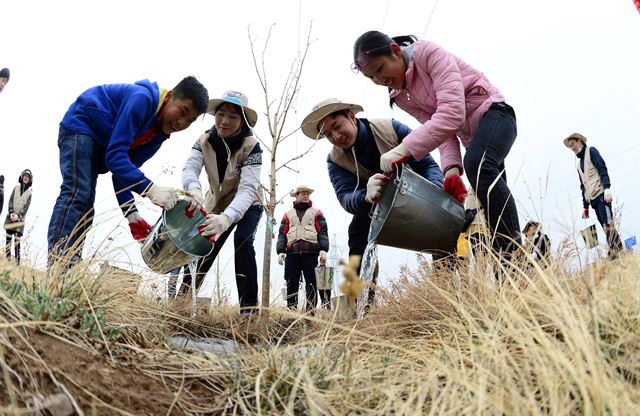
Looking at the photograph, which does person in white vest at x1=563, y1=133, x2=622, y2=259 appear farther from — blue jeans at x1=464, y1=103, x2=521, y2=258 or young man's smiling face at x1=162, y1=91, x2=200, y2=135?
young man's smiling face at x1=162, y1=91, x2=200, y2=135

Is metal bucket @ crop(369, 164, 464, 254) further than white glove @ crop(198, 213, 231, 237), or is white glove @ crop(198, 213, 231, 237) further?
white glove @ crop(198, 213, 231, 237)

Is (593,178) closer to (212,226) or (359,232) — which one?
(359,232)

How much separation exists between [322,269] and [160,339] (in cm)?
385

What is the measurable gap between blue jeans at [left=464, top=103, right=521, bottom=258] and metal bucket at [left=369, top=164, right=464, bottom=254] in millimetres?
177

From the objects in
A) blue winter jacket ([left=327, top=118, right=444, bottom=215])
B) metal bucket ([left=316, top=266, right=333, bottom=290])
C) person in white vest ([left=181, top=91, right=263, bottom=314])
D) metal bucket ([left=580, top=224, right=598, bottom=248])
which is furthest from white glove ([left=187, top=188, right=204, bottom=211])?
metal bucket ([left=316, top=266, right=333, bottom=290])

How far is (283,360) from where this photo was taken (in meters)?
1.36

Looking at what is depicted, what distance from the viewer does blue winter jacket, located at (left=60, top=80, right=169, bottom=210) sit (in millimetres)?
2705

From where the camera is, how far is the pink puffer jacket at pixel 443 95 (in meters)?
2.49

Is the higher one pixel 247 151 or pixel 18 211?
pixel 247 151

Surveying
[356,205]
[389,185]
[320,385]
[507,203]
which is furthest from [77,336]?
[356,205]

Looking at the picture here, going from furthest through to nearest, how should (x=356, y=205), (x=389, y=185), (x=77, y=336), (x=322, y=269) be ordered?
1. (x=322, y=269)
2. (x=356, y=205)
3. (x=389, y=185)
4. (x=77, y=336)

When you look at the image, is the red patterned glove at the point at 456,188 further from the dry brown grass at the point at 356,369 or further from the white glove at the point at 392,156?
the dry brown grass at the point at 356,369

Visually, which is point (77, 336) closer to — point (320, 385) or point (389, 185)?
point (320, 385)

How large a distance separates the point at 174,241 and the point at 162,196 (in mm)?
246
